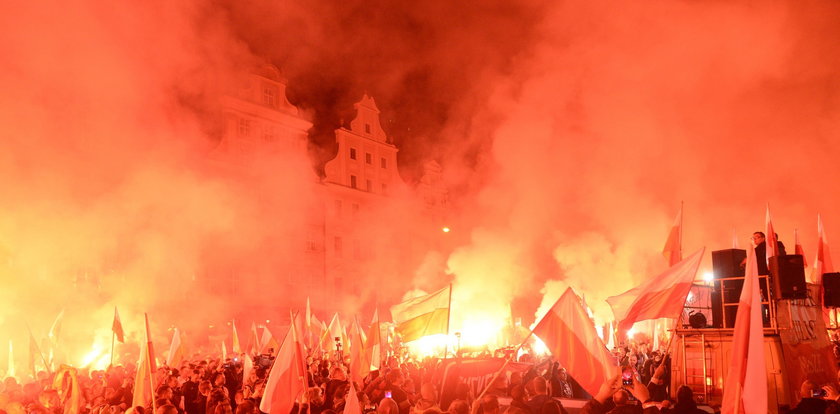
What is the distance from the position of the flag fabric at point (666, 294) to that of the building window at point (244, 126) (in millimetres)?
27228

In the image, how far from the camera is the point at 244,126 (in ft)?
106

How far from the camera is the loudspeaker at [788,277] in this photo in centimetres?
898

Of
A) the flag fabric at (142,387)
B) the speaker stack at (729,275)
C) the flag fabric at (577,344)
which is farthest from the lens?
the speaker stack at (729,275)

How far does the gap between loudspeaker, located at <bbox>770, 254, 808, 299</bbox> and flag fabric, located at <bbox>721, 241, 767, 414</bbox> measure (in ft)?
14.8

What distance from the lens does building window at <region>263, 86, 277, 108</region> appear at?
111ft

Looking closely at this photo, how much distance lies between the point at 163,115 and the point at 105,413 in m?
19.0

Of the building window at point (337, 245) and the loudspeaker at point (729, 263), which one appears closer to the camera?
the loudspeaker at point (729, 263)

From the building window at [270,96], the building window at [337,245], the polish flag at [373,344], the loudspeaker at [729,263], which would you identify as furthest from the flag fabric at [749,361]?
the building window at [337,245]

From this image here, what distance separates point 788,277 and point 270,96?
2898cm

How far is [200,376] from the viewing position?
403 inches

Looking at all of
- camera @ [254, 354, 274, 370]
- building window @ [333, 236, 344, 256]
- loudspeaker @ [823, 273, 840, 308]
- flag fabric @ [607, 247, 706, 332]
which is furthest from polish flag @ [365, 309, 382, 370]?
building window @ [333, 236, 344, 256]

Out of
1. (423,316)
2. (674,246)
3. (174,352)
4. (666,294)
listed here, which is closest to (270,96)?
(174,352)

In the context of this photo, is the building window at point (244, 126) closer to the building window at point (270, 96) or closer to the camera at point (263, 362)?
the building window at point (270, 96)

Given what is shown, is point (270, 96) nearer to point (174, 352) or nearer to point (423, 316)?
point (174, 352)
